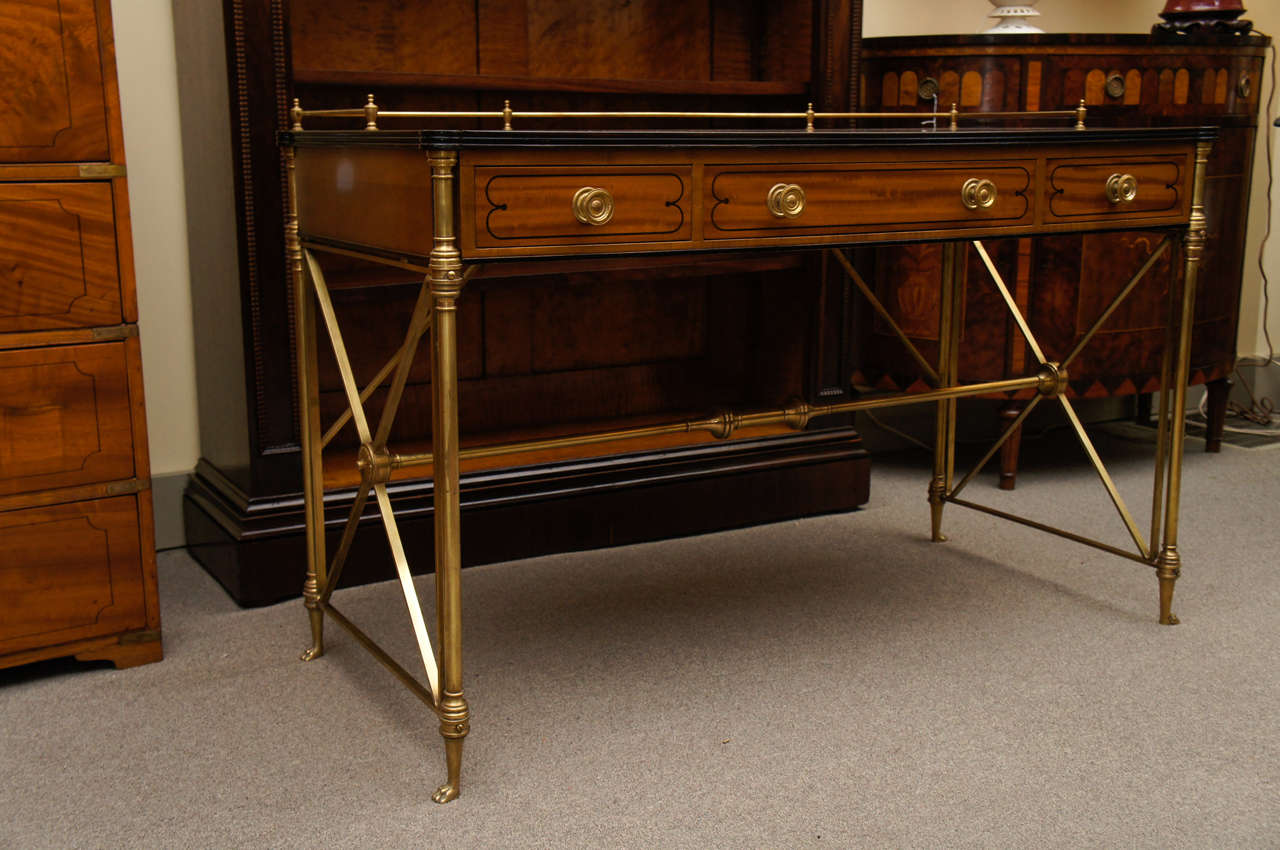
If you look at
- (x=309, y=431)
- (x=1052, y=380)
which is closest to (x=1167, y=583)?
(x=1052, y=380)

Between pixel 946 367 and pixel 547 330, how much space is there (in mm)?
973

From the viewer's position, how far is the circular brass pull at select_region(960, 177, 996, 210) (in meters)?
2.15

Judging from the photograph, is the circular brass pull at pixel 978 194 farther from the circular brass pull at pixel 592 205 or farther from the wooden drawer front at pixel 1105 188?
the circular brass pull at pixel 592 205

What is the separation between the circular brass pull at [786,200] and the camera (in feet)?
6.42

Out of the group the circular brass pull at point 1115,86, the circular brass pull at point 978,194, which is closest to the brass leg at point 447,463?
the circular brass pull at point 978,194

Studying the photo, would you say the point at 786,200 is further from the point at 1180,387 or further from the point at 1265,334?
the point at 1265,334

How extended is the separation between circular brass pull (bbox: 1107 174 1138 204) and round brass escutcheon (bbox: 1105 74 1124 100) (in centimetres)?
106

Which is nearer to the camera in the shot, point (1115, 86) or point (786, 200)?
point (786, 200)

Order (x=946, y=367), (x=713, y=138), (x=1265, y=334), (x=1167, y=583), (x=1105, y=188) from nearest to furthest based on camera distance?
(x=713, y=138), (x=1105, y=188), (x=1167, y=583), (x=946, y=367), (x=1265, y=334)

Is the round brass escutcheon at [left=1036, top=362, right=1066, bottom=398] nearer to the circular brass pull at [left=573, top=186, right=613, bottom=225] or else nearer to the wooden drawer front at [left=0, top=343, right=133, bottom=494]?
the circular brass pull at [left=573, top=186, right=613, bottom=225]

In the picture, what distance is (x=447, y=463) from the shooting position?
1773 millimetres

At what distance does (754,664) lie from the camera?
2295mm

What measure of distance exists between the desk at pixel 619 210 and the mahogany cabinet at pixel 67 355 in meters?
0.30

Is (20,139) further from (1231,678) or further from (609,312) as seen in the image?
(1231,678)
